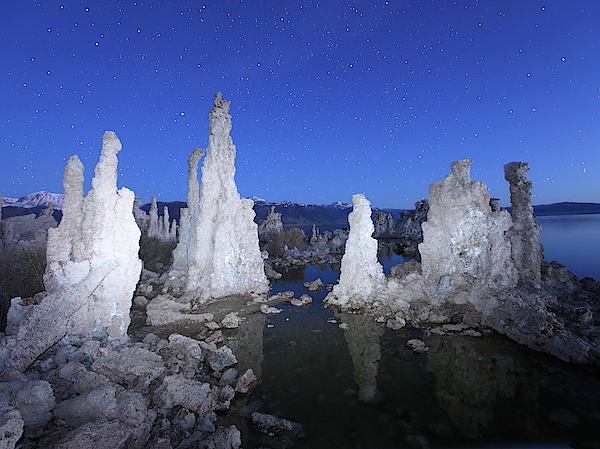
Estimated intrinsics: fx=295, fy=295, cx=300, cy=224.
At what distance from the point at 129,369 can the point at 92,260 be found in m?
2.94

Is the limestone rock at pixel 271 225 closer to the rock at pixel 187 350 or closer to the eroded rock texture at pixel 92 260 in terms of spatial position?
the eroded rock texture at pixel 92 260

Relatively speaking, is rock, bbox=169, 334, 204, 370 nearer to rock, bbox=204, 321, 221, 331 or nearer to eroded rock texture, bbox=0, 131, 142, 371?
eroded rock texture, bbox=0, 131, 142, 371

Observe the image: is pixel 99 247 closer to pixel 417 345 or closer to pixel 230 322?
pixel 230 322

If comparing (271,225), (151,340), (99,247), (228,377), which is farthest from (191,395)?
(271,225)

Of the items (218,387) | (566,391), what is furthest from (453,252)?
(218,387)

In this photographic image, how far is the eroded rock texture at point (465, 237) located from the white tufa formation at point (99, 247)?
408 inches

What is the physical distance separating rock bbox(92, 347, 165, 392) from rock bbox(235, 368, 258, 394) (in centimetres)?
162

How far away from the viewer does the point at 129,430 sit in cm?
425

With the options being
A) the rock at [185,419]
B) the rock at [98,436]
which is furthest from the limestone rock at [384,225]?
the rock at [98,436]

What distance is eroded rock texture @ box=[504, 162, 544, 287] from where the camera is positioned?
439 inches

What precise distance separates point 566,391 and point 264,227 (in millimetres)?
38596

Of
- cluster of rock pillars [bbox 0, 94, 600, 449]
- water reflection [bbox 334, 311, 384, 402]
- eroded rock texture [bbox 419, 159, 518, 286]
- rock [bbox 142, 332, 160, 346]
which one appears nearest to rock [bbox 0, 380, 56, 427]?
cluster of rock pillars [bbox 0, 94, 600, 449]

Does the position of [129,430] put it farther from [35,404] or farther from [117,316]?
[117,316]

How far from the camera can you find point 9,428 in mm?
3361
